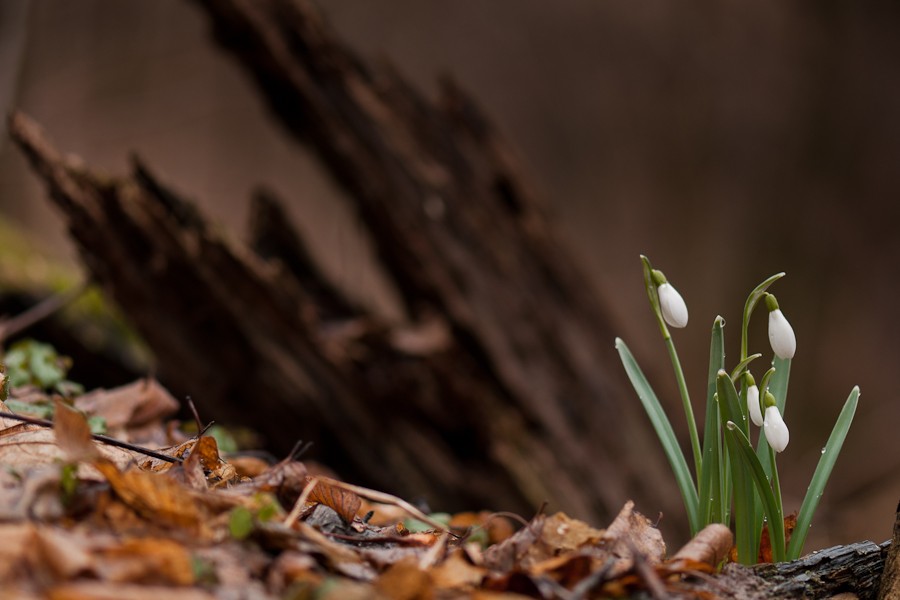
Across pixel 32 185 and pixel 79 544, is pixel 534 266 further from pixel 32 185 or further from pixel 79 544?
pixel 32 185

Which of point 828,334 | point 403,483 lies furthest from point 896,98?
point 403,483

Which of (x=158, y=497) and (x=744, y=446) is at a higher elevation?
(x=744, y=446)

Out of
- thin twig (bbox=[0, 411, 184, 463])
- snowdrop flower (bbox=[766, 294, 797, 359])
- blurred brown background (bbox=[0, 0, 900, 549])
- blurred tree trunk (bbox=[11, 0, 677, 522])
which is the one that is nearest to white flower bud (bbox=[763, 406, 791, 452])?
snowdrop flower (bbox=[766, 294, 797, 359])

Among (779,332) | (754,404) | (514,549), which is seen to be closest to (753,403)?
(754,404)

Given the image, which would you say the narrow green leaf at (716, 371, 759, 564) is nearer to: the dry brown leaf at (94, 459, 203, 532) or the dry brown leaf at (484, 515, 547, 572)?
the dry brown leaf at (484, 515, 547, 572)

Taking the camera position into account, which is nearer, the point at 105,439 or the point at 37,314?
the point at 105,439

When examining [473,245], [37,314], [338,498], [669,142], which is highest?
[669,142]

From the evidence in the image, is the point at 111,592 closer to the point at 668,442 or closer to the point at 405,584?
the point at 405,584
